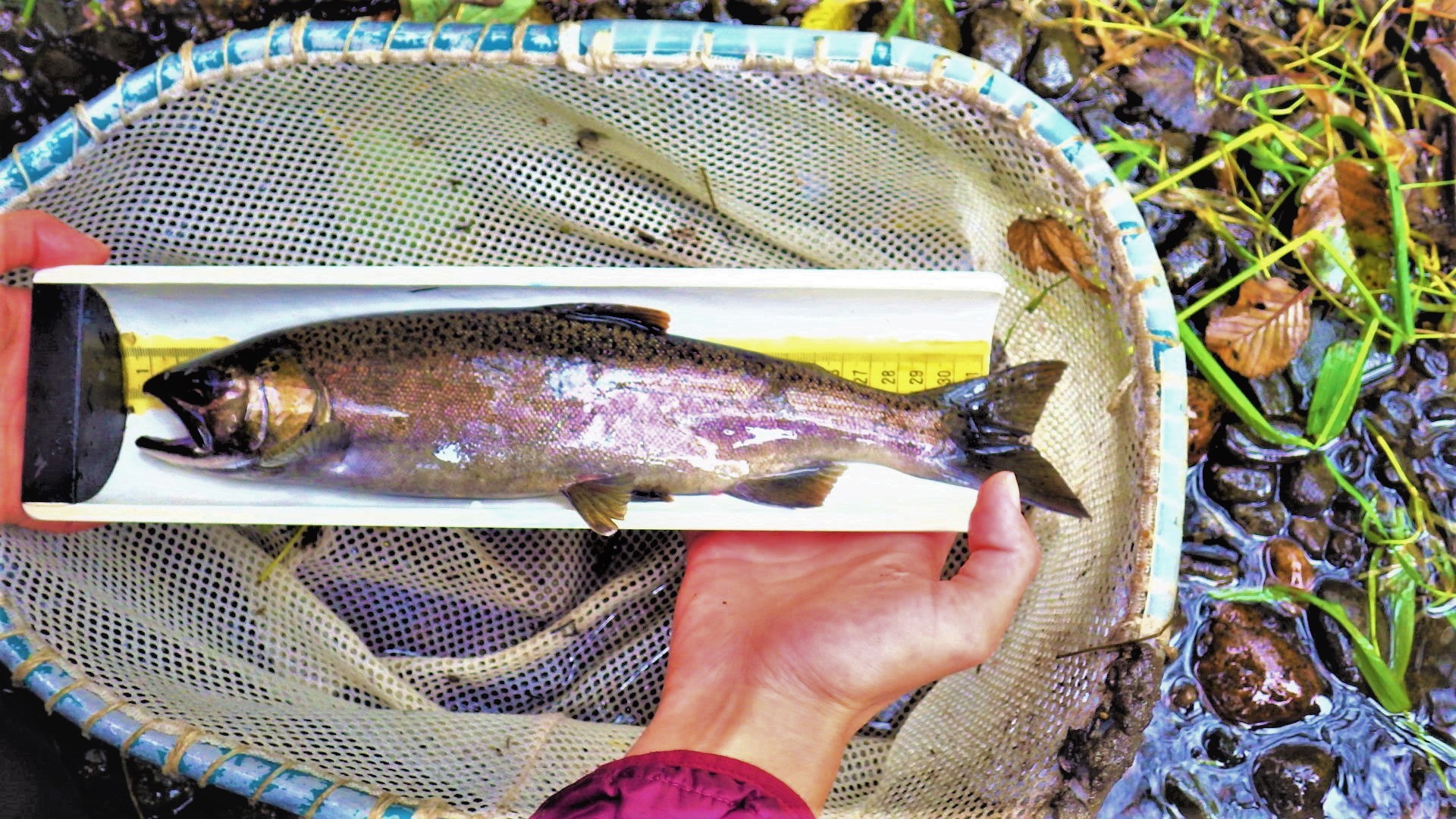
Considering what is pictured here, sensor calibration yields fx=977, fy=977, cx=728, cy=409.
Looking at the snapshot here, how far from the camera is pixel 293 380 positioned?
2.40m

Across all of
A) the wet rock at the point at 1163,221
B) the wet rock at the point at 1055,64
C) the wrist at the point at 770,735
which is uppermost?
the wet rock at the point at 1055,64

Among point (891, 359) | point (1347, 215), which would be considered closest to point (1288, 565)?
point (1347, 215)

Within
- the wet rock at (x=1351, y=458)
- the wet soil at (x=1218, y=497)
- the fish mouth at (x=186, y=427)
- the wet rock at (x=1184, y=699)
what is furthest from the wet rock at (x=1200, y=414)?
the fish mouth at (x=186, y=427)

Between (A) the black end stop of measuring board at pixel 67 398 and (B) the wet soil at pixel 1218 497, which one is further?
(B) the wet soil at pixel 1218 497

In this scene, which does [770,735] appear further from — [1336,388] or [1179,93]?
[1179,93]

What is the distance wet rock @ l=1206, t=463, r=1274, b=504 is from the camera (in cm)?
301

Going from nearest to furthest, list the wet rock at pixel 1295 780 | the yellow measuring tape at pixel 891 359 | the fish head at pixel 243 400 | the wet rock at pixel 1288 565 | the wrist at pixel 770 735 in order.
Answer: the wrist at pixel 770 735
the fish head at pixel 243 400
the yellow measuring tape at pixel 891 359
the wet rock at pixel 1295 780
the wet rock at pixel 1288 565

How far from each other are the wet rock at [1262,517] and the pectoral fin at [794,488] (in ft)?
4.60

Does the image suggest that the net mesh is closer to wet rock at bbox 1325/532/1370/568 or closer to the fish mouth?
the fish mouth

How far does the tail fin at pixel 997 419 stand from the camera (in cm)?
245

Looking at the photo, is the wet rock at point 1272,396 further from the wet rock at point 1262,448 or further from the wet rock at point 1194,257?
the wet rock at point 1194,257

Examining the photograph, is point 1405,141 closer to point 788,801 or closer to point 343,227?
point 788,801

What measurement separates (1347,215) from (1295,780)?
173 cm

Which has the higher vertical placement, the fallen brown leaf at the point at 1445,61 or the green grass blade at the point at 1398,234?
the fallen brown leaf at the point at 1445,61
